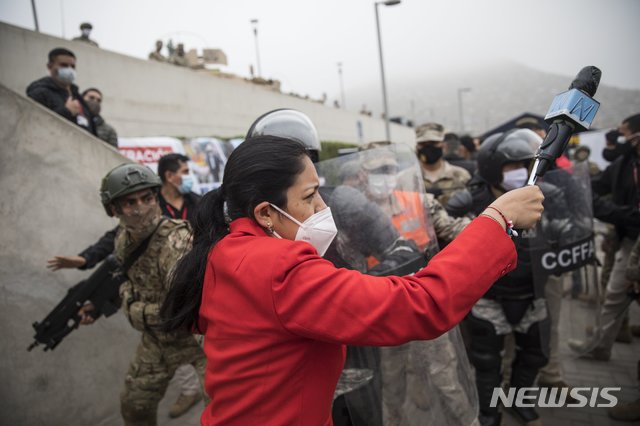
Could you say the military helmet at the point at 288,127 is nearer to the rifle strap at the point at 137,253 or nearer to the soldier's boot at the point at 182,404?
the rifle strap at the point at 137,253

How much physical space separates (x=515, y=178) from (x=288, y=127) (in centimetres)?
154

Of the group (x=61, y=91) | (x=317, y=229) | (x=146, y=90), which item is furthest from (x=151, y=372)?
(x=146, y=90)

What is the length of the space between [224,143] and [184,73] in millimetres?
4791

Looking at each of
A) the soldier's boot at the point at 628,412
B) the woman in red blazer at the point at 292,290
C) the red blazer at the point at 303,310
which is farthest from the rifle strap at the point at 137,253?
the soldier's boot at the point at 628,412

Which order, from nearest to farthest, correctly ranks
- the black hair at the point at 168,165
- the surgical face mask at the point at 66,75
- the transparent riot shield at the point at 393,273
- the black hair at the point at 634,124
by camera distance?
1. the transparent riot shield at the point at 393,273
2. the black hair at the point at 634,124
3. the black hair at the point at 168,165
4. the surgical face mask at the point at 66,75

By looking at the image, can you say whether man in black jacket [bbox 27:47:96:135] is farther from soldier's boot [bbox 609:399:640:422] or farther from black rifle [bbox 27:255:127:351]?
soldier's boot [bbox 609:399:640:422]

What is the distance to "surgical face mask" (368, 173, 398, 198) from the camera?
197 cm

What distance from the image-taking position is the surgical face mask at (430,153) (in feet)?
14.0

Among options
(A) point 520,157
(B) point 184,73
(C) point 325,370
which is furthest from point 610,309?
(B) point 184,73

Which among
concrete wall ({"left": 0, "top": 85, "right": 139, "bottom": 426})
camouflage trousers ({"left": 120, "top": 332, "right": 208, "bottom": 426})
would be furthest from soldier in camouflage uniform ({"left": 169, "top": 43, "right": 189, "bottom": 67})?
camouflage trousers ({"left": 120, "top": 332, "right": 208, "bottom": 426})

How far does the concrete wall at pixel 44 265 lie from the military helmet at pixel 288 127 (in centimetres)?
191

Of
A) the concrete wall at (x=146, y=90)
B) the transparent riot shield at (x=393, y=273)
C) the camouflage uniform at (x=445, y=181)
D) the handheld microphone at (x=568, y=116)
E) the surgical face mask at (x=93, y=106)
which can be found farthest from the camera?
the concrete wall at (x=146, y=90)

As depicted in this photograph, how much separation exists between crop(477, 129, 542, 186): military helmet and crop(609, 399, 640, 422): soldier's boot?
1.89 meters

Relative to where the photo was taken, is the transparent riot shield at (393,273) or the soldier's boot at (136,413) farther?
the soldier's boot at (136,413)
